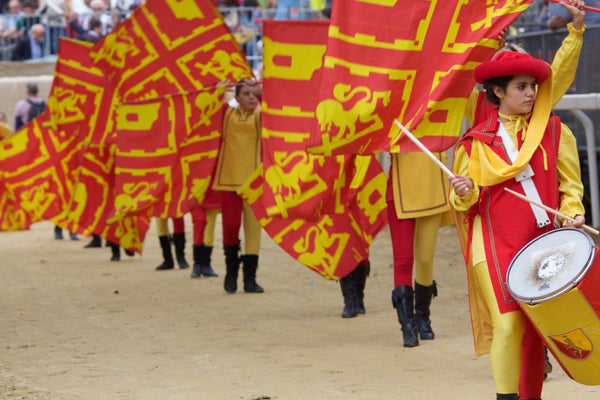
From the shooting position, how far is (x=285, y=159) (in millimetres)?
8297

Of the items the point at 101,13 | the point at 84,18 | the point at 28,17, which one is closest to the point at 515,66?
the point at 101,13

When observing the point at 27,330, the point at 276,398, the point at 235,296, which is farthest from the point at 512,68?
the point at 235,296

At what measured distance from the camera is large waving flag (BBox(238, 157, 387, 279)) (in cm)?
891

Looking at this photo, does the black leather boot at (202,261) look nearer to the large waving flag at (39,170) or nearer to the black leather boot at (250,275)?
the black leather boot at (250,275)

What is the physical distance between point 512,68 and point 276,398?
223 centimetres

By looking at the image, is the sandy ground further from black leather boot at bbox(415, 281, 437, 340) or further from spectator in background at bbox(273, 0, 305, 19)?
spectator in background at bbox(273, 0, 305, 19)

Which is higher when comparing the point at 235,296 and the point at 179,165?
the point at 179,165

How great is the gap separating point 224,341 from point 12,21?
18.3 meters

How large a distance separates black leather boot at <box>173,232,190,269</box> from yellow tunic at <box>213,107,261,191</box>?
7.60ft

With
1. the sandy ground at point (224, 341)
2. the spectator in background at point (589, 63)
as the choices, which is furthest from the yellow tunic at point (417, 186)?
the spectator in background at point (589, 63)

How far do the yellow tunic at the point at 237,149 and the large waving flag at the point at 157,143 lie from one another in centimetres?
14

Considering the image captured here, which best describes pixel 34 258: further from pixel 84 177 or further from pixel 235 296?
pixel 235 296

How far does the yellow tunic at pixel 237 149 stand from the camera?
1031 centimetres

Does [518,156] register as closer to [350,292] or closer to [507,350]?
[507,350]
